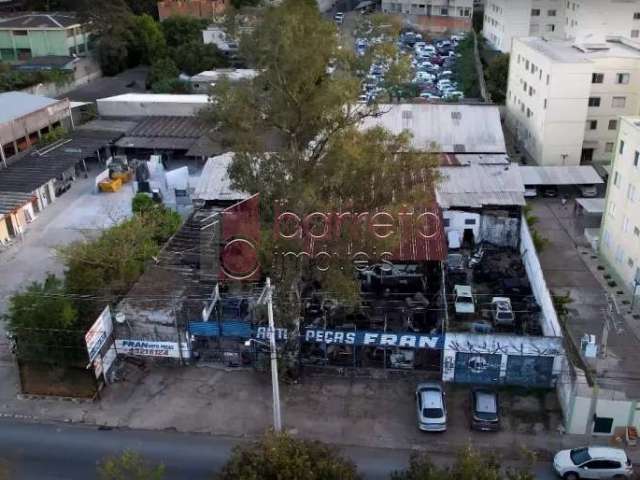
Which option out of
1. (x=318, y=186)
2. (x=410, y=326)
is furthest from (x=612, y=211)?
(x=318, y=186)

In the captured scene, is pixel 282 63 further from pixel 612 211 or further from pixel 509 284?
pixel 612 211

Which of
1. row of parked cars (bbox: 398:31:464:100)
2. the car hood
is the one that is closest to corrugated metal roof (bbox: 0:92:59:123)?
row of parked cars (bbox: 398:31:464:100)

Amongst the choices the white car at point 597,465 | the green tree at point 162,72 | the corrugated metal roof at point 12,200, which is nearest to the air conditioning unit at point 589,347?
the white car at point 597,465

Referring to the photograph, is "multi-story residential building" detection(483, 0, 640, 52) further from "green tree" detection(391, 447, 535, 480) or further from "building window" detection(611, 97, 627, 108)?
"green tree" detection(391, 447, 535, 480)

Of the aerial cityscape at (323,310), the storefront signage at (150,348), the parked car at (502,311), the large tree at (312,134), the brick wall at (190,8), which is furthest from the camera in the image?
the brick wall at (190,8)

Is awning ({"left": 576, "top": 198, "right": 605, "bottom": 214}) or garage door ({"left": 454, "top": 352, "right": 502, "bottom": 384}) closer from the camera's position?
garage door ({"left": 454, "top": 352, "right": 502, "bottom": 384})

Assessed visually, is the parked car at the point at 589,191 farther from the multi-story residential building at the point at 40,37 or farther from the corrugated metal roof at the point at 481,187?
the multi-story residential building at the point at 40,37
